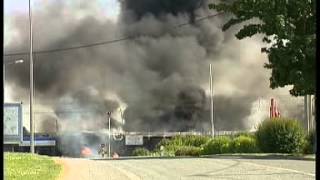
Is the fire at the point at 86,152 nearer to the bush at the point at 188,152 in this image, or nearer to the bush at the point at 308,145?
the bush at the point at 188,152

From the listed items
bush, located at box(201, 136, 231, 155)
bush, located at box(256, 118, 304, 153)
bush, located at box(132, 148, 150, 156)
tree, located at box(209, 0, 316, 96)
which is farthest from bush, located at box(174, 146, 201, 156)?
tree, located at box(209, 0, 316, 96)

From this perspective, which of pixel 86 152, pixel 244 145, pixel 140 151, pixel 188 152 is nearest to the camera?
pixel 244 145

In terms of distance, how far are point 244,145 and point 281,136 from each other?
11.9 feet

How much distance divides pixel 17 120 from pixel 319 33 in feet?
53.0

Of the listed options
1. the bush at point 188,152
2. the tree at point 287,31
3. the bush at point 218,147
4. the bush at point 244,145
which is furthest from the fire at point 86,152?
the tree at point 287,31

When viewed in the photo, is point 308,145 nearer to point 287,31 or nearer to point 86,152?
point 287,31

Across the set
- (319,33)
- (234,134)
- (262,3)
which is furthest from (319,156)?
(234,134)

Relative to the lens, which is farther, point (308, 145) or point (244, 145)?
point (244, 145)

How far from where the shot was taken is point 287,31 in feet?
63.4

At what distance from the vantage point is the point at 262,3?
19.3m

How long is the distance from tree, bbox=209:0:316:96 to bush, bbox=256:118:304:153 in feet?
20.7

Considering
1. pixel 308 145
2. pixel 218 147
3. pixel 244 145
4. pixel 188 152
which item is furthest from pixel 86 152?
pixel 308 145

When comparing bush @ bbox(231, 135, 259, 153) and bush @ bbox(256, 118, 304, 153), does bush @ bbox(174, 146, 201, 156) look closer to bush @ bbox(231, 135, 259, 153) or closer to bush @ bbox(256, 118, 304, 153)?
bush @ bbox(231, 135, 259, 153)

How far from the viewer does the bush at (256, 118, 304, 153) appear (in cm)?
2686
